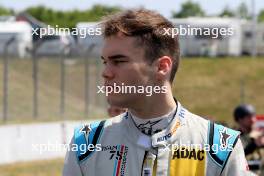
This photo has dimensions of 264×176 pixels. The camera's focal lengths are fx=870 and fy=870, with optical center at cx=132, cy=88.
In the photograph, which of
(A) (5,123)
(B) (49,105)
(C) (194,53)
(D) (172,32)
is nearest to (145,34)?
(D) (172,32)

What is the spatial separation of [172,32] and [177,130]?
0.40 meters

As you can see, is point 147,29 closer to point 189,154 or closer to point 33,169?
point 189,154

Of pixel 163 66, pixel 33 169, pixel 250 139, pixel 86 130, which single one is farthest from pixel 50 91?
pixel 163 66

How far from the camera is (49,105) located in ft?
78.6

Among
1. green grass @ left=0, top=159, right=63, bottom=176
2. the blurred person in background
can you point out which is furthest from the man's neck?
green grass @ left=0, top=159, right=63, bottom=176

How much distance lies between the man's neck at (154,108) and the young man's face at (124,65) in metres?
0.04

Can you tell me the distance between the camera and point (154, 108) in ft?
11.5

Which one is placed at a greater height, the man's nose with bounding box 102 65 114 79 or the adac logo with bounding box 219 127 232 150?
the man's nose with bounding box 102 65 114 79

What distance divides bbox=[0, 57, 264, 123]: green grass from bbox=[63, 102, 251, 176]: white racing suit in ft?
4.23

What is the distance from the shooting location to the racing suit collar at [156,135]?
349 cm

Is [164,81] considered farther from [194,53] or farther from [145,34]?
[194,53]

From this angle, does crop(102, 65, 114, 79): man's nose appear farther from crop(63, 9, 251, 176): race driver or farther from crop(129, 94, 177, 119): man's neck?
crop(129, 94, 177, 119): man's neck

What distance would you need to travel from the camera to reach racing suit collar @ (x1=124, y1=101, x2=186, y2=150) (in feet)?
11.5

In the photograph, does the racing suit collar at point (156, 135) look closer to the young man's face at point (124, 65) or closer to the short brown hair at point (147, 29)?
the young man's face at point (124, 65)
